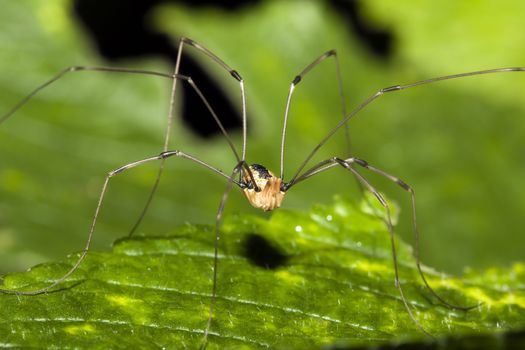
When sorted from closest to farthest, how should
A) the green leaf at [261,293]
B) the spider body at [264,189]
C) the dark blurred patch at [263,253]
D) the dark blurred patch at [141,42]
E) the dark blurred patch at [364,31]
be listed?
the green leaf at [261,293]
the dark blurred patch at [263,253]
the spider body at [264,189]
the dark blurred patch at [141,42]
the dark blurred patch at [364,31]

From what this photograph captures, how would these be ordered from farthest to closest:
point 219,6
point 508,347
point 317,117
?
point 219,6 → point 317,117 → point 508,347

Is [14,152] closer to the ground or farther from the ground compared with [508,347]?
closer to the ground

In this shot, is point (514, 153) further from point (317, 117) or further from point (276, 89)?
point (276, 89)

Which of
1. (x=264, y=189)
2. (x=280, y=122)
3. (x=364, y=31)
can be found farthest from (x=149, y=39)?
(x=264, y=189)

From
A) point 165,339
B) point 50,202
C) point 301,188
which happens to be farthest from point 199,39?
point 165,339

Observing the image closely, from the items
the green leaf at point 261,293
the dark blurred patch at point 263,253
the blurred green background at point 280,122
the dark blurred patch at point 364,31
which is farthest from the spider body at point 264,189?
the dark blurred patch at point 364,31

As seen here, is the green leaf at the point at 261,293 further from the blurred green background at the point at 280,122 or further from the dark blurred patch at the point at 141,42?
the dark blurred patch at the point at 141,42
